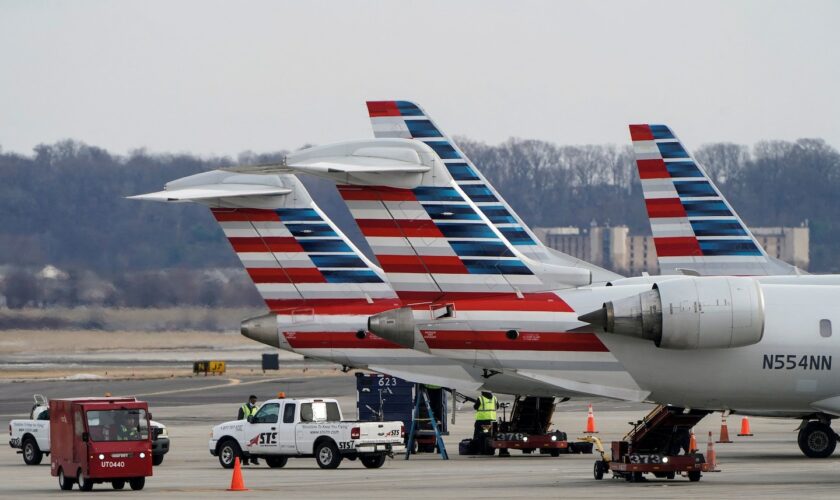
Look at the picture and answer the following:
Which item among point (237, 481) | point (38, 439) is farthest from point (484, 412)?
point (237, 481)

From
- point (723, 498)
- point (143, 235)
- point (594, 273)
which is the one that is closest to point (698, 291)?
point (723, 498)

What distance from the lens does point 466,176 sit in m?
48.4

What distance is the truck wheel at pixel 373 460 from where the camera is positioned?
41844mm

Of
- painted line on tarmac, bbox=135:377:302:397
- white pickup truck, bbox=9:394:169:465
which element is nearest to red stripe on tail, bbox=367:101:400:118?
white pickup truck, bbox=9:394:169:465

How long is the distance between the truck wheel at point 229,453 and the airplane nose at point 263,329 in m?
5.89

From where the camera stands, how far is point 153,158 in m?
119

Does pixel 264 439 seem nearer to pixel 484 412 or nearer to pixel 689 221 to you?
pixel 484 412

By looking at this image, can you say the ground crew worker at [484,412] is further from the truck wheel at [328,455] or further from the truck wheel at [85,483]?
the truck wheel at [85,483]

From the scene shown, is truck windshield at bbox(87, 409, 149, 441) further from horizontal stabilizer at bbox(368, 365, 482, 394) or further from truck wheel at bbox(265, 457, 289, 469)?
horizontal stabilizer at bbox(368, 365, 482, 394)

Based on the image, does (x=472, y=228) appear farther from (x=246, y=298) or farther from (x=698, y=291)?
(x=246, y=298)

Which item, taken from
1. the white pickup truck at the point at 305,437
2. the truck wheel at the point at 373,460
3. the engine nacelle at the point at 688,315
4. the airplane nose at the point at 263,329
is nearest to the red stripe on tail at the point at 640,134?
the airplane nose at the point at 263,329

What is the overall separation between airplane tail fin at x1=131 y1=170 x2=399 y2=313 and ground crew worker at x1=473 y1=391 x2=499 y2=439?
3827 mm

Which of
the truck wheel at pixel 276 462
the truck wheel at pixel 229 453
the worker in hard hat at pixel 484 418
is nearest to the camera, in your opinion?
the truck wheel at pixel 229 453

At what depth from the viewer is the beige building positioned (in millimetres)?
108188
